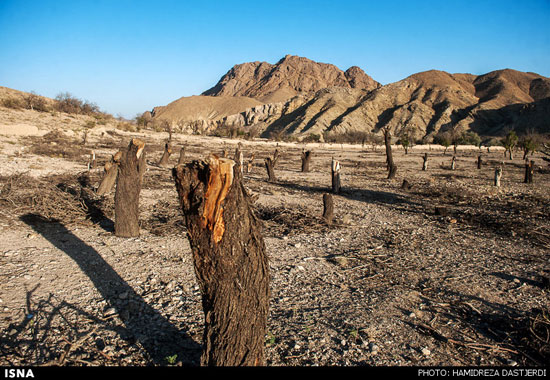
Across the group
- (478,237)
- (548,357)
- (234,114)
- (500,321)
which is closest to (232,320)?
(548,357)

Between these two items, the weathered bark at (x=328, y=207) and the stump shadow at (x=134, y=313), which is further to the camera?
the weathered bark at (x=328, y=207)

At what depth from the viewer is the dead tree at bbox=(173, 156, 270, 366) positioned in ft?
6.59

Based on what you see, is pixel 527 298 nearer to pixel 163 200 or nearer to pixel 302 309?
pixel 302 309

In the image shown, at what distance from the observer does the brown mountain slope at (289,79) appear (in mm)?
160875

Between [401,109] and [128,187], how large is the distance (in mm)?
84326

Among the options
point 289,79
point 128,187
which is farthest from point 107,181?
point 289,79

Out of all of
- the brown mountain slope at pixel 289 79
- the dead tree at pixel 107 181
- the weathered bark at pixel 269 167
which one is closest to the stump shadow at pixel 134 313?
the dead tree at pixel 107 181

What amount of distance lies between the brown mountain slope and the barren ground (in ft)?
478

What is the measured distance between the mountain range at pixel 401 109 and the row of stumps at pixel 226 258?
51.5m

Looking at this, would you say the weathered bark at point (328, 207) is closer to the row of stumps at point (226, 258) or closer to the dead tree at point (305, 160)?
the row of stumps at point (226, 258)

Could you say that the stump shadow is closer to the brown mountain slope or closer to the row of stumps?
the row of stumps

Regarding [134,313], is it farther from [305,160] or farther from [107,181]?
[305,160]

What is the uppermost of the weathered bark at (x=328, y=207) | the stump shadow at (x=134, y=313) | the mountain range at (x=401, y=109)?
the mountain range at (x=401, y=109)

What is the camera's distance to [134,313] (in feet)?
11.6
